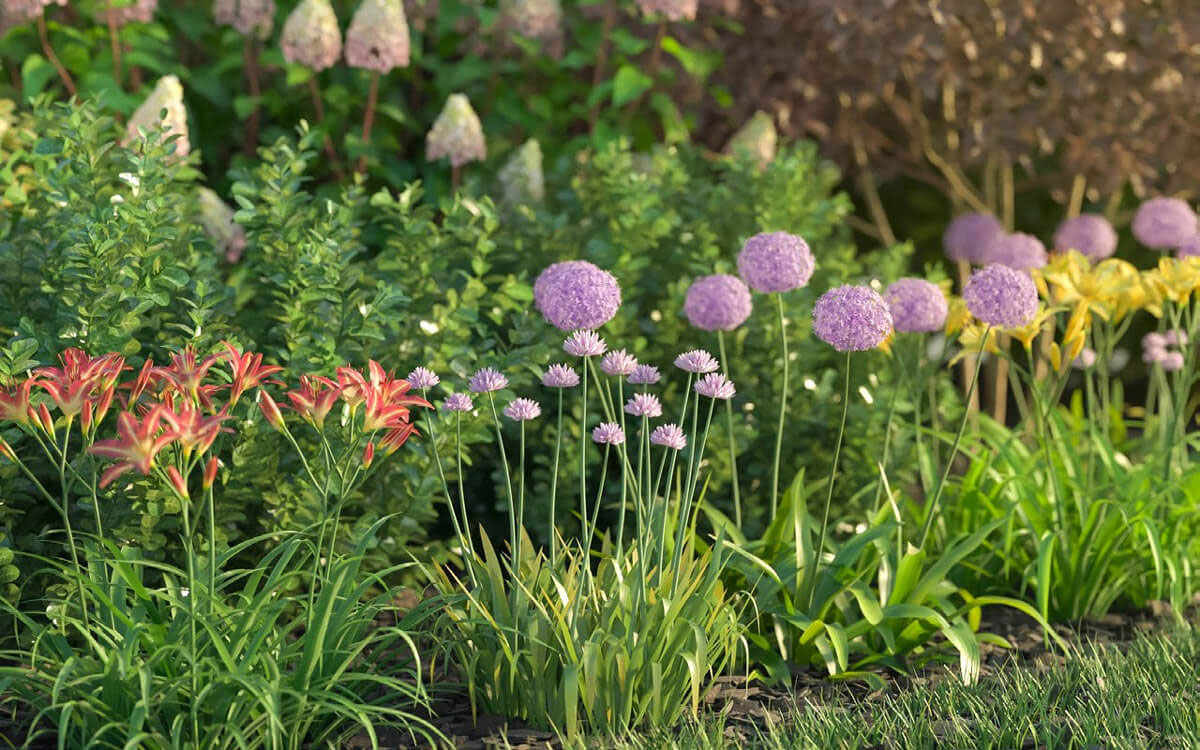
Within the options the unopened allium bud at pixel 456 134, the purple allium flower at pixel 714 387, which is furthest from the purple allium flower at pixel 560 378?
the unopened allium bud at pixel 456 134

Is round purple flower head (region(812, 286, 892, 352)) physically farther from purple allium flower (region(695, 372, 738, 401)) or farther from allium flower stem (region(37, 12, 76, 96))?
allium flower stem (region(37, 12, 76, 96))

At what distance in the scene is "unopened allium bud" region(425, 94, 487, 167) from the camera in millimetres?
4332

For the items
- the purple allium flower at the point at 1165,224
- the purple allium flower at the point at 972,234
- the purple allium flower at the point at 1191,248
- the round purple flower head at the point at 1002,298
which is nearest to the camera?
the round purple flower head at the point at 1002,298

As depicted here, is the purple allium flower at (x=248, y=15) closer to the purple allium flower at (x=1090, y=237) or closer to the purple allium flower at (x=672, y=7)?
the purple allium flower at (x=672, y=7)

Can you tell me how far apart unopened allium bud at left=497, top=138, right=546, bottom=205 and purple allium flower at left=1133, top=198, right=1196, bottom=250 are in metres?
2.24

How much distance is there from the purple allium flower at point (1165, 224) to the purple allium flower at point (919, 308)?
73.2 inches

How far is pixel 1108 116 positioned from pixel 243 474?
12.3 feet

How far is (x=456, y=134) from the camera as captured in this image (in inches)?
171

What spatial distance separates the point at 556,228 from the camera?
4180 mm

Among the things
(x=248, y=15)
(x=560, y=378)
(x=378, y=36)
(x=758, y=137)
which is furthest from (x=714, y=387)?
(x=248, y=15)

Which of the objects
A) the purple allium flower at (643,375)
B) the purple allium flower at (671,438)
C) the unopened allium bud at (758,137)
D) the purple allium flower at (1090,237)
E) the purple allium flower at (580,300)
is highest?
the purple allium flower at (580,300)

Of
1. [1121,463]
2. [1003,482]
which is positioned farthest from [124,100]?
[1121,463]

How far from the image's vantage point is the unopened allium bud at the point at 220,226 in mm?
4043

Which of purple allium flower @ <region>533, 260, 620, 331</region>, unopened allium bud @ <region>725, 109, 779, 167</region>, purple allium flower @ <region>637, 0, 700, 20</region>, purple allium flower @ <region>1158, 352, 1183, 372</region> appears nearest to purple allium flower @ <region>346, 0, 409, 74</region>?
purple allium flower @ <region>637, 0, 700, 20</region>
